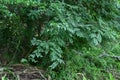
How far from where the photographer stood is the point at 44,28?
9.68 ft

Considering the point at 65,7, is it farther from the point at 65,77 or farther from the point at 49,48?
the point at 65,77

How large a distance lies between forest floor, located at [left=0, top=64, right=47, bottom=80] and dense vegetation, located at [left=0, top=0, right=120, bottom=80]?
0.09m

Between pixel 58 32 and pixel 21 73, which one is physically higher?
pixel 58 32

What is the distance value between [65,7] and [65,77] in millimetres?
766

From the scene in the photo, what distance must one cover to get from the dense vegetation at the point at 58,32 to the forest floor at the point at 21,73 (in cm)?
9

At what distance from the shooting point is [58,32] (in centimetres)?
285

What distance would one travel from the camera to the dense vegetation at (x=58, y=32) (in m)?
2.84

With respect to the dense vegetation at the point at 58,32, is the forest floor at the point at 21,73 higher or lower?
lower

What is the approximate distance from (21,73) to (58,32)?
0.61m

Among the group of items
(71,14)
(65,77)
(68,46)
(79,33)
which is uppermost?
(71,14)

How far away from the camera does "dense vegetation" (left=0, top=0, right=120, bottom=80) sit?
112 inches

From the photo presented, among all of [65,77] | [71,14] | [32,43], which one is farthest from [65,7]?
[65,77]

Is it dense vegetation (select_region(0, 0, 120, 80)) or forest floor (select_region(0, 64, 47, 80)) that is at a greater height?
dense vegetation (select_region(0, 0, 120, 80))

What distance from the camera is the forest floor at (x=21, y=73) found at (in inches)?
116
